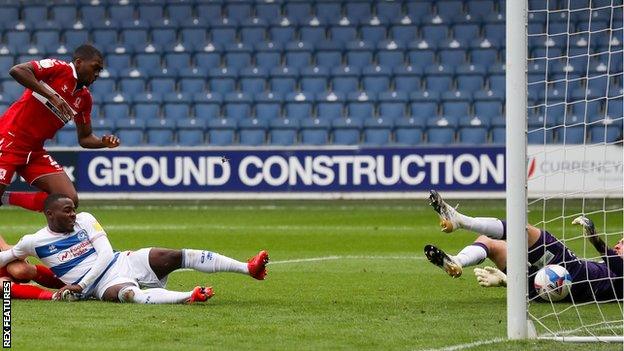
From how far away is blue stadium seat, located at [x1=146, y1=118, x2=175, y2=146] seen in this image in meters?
24.4

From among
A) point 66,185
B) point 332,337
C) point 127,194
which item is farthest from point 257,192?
point 332,337

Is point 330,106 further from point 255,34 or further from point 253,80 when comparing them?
point 255,34

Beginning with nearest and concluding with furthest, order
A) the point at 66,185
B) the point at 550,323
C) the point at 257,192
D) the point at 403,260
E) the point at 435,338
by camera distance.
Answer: the point at 435,338 < the point at 550,323 < the point at 66,185 < the point at 403,260 < the point at 257,192

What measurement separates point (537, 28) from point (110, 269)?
17089 millimetres

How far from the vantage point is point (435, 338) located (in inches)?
276

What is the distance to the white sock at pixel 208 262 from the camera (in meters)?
8.69

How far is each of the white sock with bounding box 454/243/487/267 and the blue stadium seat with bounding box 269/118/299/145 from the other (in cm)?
1517

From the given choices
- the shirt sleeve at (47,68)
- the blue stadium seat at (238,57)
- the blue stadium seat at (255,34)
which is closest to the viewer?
the shirt sleeve at (47,68)

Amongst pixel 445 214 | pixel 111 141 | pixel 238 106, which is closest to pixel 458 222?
pixel 445 214

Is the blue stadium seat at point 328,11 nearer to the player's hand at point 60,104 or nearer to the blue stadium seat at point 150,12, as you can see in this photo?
the blue stadium seat at point 150,12

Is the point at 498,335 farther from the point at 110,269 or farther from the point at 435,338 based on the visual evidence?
the point at 110,269

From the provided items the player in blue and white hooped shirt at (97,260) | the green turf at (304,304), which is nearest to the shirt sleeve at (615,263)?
the green turf at (304,304)

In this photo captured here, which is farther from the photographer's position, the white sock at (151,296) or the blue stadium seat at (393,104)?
the blue stadium seat at (393,104)

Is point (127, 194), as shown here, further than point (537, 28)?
No
